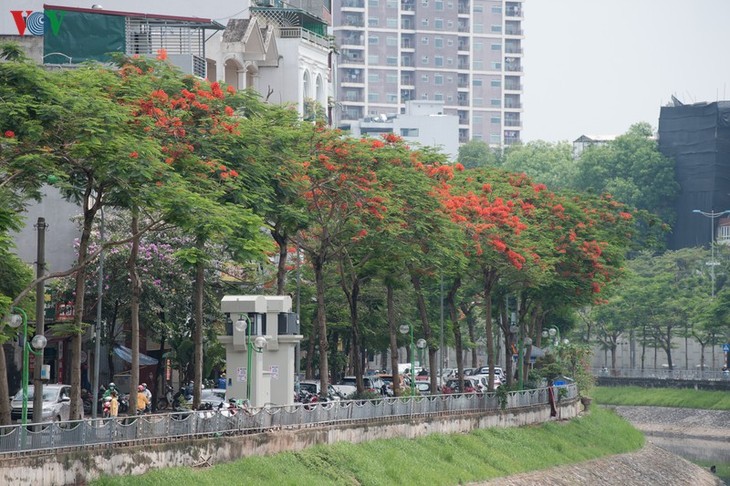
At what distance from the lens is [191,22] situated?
7888cm

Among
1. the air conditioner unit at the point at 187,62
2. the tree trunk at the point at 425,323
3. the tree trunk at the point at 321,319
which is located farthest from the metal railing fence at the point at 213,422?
the air conditioner unit at the point at 187,62

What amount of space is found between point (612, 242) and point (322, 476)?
41971 millimetres

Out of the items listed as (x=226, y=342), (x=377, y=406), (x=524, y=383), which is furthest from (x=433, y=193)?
(x=524, y=383)

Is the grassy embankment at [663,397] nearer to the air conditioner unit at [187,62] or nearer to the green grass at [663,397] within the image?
the green grass at [663,397]

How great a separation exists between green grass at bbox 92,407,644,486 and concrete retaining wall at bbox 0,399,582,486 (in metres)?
0.31

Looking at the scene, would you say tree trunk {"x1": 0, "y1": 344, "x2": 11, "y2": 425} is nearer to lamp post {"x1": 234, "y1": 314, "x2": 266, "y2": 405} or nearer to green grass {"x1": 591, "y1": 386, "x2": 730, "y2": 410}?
lamp post {"x1": 234, "y1": 314, "x2": 266, "y2": 405}

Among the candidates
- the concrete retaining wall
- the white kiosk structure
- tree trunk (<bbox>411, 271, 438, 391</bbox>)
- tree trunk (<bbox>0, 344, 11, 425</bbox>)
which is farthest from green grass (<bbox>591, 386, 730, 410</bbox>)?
tree trunk (<bbox>0, 344, 11, 425</bbox>)

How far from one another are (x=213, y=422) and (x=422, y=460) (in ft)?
46.2

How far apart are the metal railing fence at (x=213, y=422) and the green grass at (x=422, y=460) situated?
3.54ft

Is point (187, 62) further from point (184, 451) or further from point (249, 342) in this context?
point (184, 451)

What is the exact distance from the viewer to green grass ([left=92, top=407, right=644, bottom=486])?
45766 millimetres

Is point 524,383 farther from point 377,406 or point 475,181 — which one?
point 377,406

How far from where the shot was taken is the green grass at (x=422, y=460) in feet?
150

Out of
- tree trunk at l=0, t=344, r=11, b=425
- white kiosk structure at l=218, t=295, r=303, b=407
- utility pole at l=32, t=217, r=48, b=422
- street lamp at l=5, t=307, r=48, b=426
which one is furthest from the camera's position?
white kiosk structure at l=218, t=295, r=303, b=407
